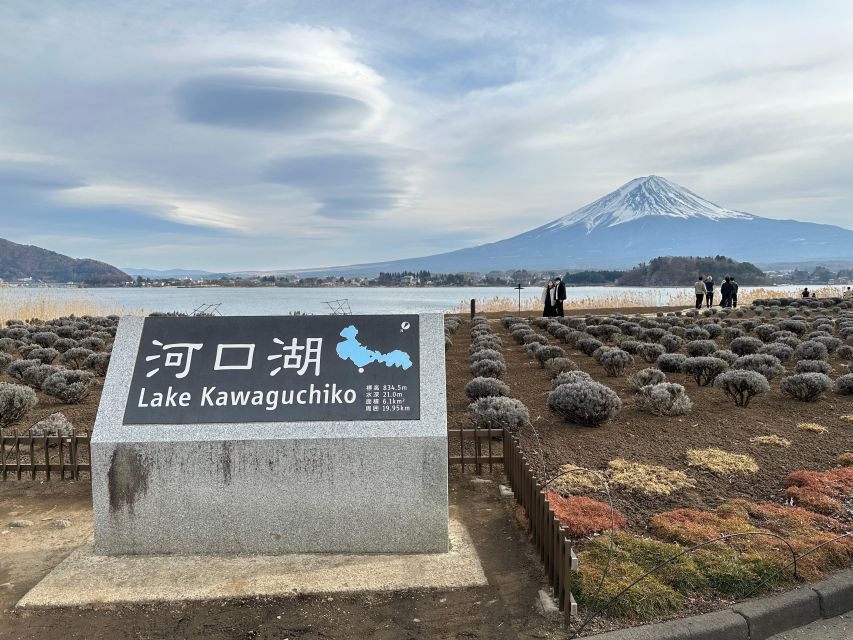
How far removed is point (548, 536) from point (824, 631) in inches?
73.1

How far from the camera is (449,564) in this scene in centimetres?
474

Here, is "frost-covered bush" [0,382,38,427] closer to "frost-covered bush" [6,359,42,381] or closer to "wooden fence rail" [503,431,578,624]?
"frost-covered bush" [6,359,42,381]

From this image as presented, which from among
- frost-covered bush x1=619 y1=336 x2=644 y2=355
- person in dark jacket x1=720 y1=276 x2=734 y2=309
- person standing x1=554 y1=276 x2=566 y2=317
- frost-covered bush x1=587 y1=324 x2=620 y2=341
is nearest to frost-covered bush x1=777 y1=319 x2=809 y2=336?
frost-covered bush x1=587 y1=324 x2=620 y2=341

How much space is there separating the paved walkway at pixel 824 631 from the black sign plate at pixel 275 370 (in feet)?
9.67

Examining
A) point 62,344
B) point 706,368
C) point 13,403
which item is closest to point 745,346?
point 706,368

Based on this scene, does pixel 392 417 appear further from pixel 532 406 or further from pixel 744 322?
pixel 744 322

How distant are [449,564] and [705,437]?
4917mm

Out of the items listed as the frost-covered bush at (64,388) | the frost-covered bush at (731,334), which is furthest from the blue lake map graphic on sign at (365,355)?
the frost-covered bush at (731,334)

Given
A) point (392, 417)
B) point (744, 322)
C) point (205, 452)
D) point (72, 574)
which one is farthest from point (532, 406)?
point (744, 322)

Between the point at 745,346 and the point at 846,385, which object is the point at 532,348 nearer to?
the point at 745,346

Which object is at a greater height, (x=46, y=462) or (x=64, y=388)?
(x=64, y=388)

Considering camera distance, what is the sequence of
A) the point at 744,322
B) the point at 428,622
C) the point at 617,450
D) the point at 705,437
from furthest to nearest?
1. the point at 744,322
2. the point at 705,437
3. the point at 617,450
4. the point at 428,622

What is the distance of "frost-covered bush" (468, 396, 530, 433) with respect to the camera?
8.45 meters

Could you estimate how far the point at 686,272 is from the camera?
99188mm
